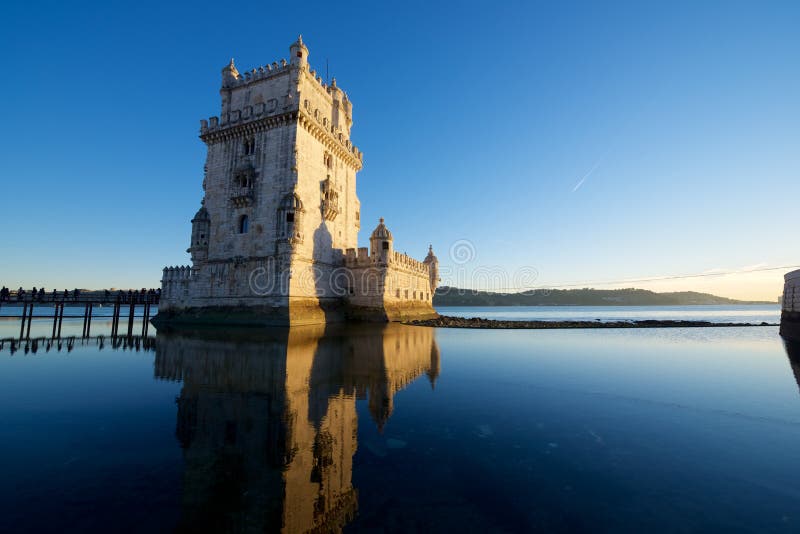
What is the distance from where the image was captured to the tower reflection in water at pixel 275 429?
12.7ft

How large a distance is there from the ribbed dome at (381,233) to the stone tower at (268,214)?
39.7 inches

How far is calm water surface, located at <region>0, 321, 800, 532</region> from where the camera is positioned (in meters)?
3.79

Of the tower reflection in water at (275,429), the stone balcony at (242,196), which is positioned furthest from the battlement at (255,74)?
the tower reflection in water at (275,429)

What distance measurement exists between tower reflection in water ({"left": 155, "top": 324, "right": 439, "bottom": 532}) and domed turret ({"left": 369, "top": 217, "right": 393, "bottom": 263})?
1982cm

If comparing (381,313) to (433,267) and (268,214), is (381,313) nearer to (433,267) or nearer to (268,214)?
(268,214)

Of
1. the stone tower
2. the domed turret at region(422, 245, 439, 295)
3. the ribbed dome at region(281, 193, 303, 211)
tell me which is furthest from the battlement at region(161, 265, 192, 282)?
the domed turret at region(422, 245, 439, 295)

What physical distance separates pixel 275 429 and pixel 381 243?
27859 millimetres

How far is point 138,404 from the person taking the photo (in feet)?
25.9

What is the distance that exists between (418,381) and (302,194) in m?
23.4

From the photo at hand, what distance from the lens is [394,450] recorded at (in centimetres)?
552

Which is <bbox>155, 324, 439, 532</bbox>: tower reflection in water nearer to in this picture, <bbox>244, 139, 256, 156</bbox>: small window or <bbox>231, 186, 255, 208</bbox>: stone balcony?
<bbox>231, 186, 255, 208</bbox>: stone balcony

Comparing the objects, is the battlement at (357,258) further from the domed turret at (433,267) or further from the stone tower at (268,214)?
the domed turret at (433,267)

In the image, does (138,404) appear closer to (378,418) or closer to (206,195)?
(378,418)

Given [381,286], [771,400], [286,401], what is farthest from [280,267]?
[771,400]
